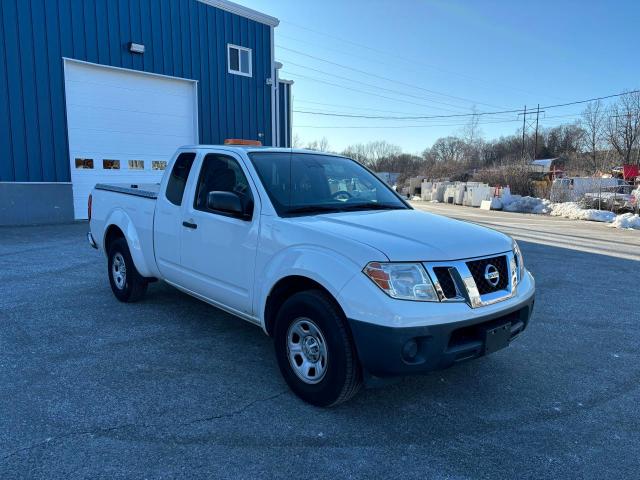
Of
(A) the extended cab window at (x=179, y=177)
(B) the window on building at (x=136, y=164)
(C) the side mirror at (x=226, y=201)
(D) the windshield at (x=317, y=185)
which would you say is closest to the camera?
(C) the side mirror at (x=226, y=201)

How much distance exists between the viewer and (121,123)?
14398 mm

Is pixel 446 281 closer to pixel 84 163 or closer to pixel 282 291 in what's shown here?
pixel 282 291

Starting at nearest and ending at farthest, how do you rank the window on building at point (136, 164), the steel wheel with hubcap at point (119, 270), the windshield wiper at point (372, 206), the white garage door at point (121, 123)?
the windshield wiper at point (372, 206)
the steel wheel with hubcap at point (119, 270)
the white garage door at point (121, 123)
the window on building at point (136, 164)

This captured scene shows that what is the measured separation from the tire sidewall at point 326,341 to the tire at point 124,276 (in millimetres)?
2787

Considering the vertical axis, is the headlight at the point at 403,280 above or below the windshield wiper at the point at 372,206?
below

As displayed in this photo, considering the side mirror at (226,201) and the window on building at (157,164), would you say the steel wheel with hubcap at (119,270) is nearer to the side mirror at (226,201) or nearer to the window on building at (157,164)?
the side mirror at (226,201)

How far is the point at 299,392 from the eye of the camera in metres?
3.49

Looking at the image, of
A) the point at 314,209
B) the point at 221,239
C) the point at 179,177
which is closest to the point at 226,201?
the point at 221,239

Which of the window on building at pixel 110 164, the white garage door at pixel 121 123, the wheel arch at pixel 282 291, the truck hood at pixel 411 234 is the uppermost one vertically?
the white garage door at pixel 121 123

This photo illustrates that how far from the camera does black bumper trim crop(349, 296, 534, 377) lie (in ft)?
9.52

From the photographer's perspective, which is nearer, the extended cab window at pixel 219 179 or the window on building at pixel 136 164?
the extended cab window at pixel 219 179

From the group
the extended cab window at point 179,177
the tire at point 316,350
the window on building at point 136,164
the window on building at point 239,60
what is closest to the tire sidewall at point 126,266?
the extended cab window at point 179,177

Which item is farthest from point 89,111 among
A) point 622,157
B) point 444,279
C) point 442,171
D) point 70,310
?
point 622,157

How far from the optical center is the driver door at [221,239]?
390 cm
